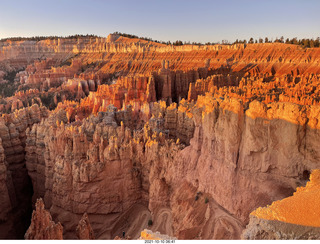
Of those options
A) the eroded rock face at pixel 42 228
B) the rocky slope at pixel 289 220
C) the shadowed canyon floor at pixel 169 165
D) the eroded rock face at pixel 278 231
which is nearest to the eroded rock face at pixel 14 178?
the shadowed canyon floor at pixel 169 165

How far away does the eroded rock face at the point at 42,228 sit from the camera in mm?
10828

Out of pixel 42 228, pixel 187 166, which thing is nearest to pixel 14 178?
pixel 42 228

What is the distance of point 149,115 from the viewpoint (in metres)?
24.1

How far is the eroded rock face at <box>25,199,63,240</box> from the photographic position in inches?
426

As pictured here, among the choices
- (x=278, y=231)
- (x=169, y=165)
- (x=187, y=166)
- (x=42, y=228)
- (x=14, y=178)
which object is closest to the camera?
(x=278, y=231)

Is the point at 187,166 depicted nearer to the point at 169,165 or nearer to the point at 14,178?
the point at 169,165

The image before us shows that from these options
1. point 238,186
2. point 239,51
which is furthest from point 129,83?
point 239,51

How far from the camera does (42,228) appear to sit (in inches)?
459

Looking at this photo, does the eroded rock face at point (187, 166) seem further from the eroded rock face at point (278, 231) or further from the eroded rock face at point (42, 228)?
the eroded rock face at point (278, 231)

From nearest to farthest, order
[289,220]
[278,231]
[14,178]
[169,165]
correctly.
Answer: [278,231]
[289,220]
[169,165]
[14,178]

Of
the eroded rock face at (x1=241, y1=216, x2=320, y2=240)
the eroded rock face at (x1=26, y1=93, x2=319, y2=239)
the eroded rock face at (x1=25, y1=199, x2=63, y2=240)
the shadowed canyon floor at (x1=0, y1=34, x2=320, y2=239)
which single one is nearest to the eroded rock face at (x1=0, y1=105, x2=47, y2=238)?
the shadowed canyon floor at (x1=0, y1=34, x2=320, y2=239)

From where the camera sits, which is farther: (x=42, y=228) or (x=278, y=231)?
(x=42, y=228)

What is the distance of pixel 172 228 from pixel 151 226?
146 centimetres

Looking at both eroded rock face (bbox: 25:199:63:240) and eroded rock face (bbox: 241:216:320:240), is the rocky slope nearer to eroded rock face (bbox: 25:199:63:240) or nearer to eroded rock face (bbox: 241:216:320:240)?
eroded rock face (bbox: 241:216:320:240)
